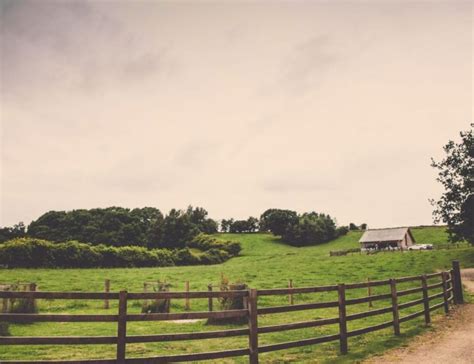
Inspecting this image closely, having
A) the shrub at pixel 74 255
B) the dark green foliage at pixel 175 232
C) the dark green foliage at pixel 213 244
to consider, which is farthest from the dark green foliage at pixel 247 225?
the shrub at pixel 74 255

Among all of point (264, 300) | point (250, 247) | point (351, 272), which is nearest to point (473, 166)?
point (351, 272)

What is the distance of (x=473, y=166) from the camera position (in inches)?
1516

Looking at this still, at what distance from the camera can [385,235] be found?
81250 millimetres

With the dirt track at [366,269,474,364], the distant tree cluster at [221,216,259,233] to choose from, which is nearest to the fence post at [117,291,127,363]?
the dirt track at [366,269,474,364]

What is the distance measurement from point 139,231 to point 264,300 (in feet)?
277

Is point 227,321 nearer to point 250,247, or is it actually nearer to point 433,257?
point 433,257

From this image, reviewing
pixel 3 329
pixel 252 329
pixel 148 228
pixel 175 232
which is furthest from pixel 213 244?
pixel 252 329

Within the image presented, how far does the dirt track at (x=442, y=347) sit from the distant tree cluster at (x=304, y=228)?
84803 mm

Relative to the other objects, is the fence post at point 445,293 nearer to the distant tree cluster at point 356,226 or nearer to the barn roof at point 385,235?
the barn roof at point 385,235

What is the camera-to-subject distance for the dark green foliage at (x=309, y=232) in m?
97.1

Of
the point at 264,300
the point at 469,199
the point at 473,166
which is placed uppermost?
the point at 473,166

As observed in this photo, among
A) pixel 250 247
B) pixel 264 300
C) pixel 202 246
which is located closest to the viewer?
pixel 264 300

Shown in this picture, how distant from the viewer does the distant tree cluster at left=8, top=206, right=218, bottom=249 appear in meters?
86.2

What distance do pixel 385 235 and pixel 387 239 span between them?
193cm
